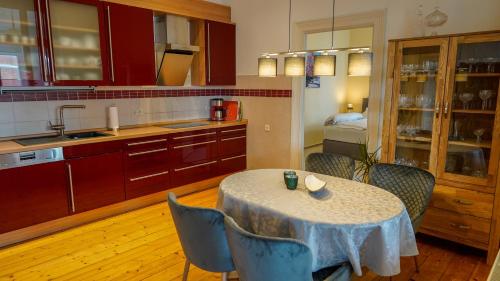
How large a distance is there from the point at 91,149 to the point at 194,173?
1340 millimetres

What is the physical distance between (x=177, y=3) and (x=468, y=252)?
393 cm

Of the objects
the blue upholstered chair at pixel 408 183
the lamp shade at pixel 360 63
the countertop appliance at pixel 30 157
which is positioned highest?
the lamp shade at pixel 360 63

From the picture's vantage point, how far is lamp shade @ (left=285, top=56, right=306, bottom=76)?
2.32 metres

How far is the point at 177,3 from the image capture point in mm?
4012

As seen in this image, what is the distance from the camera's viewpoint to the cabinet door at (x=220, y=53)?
438 cm

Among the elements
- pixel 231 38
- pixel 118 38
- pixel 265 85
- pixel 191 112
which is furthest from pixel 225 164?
pixel 118 38

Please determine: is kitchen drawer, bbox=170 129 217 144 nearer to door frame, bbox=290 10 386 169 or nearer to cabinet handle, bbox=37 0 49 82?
door frame, bbox=290 10 386 169

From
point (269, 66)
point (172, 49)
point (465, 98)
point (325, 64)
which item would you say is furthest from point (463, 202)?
point (172, 49)

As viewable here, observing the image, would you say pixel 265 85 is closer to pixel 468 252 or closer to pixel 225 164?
pixel 225 164

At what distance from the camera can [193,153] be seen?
418cm

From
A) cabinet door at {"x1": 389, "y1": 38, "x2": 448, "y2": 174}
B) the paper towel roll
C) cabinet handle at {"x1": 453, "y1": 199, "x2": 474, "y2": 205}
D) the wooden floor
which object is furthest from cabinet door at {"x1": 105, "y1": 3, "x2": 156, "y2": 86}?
cabinet handle at {"x1": 453, "y1": 199, "x2": 474, "y2": 205}

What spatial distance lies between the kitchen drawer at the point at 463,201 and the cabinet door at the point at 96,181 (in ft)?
9.85

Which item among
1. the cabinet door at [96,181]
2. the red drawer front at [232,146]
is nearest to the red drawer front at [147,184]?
the cabinet door at [96,181]

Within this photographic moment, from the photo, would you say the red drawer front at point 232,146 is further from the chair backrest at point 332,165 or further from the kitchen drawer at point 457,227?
the kitchen drawer at point 457,227
